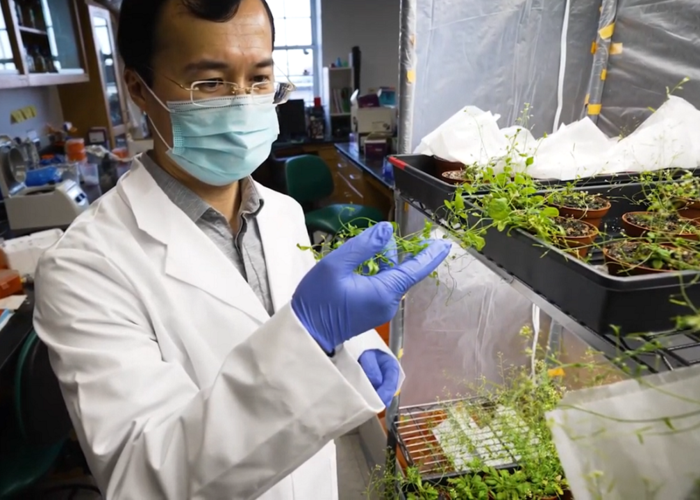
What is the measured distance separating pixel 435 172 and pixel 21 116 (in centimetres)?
278

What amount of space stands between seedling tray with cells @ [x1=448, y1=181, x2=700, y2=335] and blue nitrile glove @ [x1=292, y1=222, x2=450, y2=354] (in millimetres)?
183

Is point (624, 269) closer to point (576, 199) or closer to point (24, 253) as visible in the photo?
point (576, 199)

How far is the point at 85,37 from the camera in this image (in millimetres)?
3330

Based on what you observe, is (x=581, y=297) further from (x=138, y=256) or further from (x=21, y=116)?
(x=21, y=116)

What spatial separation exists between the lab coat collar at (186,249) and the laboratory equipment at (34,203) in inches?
57.9

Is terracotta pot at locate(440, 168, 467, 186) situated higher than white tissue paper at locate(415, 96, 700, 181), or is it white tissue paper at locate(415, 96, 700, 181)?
white tissue paper at locate(415, 96, 700, 181)

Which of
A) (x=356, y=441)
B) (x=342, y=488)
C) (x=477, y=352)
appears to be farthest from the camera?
(x=356, y=441)

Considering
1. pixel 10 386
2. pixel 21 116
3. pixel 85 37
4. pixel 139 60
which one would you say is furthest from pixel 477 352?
pixel 85 37

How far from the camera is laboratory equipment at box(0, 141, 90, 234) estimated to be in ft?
6.88

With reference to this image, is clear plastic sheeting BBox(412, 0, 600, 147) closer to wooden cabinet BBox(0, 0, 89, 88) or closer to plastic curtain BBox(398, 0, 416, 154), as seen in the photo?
plastic curtain BBox(398, 0, 416, 154)

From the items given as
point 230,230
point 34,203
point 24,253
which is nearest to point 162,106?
point 230,230

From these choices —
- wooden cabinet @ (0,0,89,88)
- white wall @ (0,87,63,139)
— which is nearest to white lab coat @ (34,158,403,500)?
wooden cabinet @ (0,0,89,88)

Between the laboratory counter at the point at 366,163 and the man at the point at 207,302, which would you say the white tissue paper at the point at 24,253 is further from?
the laboratory counter at the point at 366,163

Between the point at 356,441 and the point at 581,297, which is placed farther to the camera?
the point at 356,441
